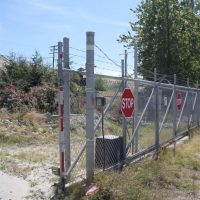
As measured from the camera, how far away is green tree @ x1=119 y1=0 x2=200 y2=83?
33.9m

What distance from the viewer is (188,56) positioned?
3503 cm

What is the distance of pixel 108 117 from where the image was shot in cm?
1086

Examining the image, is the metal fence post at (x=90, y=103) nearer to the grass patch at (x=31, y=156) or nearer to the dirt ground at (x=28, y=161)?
the dirt ground at (x=28, y=161)

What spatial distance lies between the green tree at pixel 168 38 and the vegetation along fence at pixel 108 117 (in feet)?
59.7

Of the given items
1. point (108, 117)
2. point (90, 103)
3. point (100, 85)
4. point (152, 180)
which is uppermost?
point (100, 85)

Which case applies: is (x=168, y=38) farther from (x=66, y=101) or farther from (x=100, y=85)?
(x=66, y=101)

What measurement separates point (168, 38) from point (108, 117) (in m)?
23.6

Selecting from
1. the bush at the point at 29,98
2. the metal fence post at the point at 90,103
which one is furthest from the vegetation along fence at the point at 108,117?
the bush at the point at 29,98

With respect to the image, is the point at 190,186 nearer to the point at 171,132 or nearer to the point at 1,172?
the point at 1,172

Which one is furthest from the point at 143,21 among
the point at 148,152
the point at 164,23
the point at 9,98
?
the point at 148,152

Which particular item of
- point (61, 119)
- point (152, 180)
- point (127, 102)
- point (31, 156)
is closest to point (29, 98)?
point (31, 156)

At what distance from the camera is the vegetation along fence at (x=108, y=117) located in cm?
798

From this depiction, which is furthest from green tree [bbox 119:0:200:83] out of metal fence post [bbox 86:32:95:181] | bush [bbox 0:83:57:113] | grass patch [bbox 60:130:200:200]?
metal fence post [bbox 86:32:95:181]

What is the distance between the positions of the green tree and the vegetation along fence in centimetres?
1820
